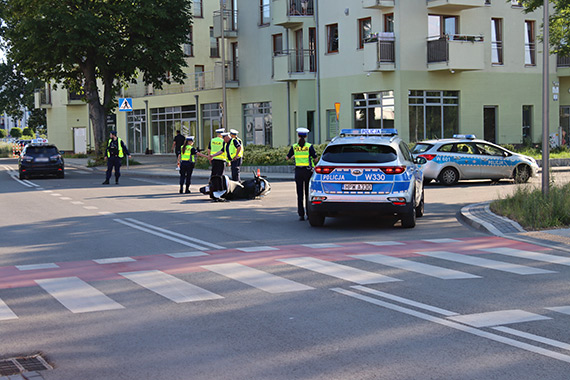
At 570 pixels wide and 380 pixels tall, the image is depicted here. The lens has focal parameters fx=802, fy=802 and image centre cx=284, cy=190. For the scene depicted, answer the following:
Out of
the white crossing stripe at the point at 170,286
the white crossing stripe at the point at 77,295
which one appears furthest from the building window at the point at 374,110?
the white crossing stripe at the point at 77,295

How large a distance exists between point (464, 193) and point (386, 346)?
16670 mm

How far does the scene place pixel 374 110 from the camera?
121ft

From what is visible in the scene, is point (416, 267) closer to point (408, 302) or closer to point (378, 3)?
point (408, 302)

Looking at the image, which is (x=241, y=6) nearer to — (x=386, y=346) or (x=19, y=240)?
(x=19, y=240)

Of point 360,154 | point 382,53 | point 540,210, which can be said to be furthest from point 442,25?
point 360,154

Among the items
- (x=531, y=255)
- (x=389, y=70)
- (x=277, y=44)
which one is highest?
(x=277, y=44)

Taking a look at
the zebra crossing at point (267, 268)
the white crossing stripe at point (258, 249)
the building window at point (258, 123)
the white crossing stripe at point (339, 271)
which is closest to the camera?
the zebra crossing at point (267, 268)

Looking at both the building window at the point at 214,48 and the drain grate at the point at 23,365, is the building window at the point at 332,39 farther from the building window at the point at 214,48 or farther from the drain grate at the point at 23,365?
the drain grate at the point at 23,365

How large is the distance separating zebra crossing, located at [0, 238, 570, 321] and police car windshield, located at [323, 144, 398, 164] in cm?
225

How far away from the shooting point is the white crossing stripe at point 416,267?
9.38 m

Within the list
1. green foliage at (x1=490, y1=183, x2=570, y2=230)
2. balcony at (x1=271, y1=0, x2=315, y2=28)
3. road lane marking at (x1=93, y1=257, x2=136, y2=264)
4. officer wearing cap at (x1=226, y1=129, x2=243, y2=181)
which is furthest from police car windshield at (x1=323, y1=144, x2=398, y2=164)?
balcony at (x1=271, y1=0, x2=315, y2=28)

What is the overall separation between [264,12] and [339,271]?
36.0 metres

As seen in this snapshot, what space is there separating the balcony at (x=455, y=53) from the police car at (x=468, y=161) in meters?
10.3

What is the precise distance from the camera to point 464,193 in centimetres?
2227
